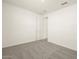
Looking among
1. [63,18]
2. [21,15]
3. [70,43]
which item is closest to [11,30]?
[21,15]

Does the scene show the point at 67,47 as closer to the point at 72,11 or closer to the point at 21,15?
the point at 72,11

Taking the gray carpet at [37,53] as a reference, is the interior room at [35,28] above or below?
above

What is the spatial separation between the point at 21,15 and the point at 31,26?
3.62 feet

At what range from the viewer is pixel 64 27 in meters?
3.31

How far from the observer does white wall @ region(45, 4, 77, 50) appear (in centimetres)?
291

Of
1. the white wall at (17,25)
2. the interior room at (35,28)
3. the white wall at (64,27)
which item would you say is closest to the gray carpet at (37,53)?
the interior room at (35,28)

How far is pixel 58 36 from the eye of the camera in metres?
3.70

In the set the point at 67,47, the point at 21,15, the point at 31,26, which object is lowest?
the point at 67,47

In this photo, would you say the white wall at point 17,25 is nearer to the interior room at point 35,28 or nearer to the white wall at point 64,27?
the interior room at point 35,28

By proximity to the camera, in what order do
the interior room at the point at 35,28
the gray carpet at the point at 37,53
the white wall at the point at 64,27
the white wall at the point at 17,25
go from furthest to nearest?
the white wall at the point at 17,25, the white wall at the point at 64,27, the interior room at the point at 35,28, the gray carpet at the point at 37,53

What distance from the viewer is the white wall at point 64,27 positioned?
291cm

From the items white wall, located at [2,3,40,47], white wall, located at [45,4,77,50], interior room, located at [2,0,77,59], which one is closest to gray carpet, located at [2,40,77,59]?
interior room, located at [2,0,77,59]

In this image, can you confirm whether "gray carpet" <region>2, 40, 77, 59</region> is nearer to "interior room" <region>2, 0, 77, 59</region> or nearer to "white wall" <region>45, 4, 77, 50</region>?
"interior room" <region>2, 0, 77, 59</region>

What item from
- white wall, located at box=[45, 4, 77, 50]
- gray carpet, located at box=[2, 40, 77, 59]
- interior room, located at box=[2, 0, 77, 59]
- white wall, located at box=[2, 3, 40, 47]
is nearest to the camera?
gray carpet, located at box=[2, 40, 77, 59]
